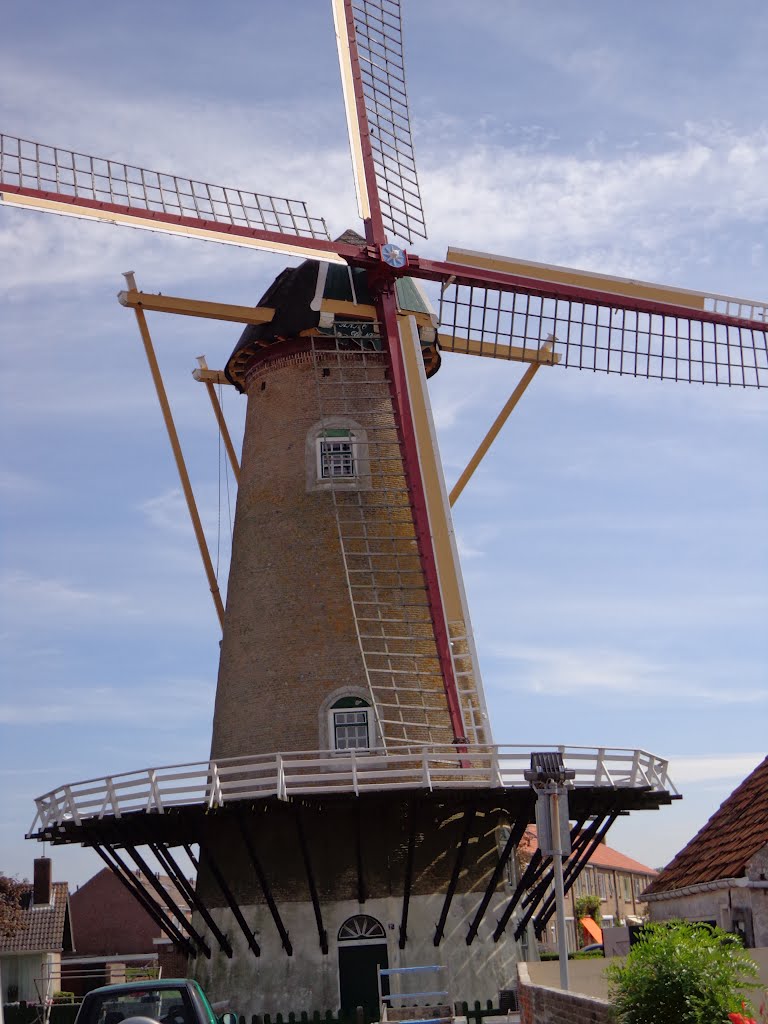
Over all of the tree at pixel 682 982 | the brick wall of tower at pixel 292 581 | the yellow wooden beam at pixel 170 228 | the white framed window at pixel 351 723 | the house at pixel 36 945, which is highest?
the yellow wooden beam at pixel 170 228

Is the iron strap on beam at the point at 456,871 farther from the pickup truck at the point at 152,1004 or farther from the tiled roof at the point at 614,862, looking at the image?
the tiled roof at the point at 614,862

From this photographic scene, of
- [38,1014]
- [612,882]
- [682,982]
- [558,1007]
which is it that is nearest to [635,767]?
[558,1007]

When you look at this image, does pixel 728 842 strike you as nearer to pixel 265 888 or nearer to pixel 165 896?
pixel 265 888

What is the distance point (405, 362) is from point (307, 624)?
14.1 feet

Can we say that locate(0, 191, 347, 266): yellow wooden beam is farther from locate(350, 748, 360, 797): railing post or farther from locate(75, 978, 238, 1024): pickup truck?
locate(75, 978, 238, 1024): pickup truck

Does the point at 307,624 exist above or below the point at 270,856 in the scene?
above

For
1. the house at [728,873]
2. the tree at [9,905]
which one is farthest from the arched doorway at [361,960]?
the tree at [9,905]

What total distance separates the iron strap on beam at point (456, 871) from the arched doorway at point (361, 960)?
2.56 feet

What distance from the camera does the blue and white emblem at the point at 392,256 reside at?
800 inches

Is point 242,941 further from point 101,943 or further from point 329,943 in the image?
point 101,943

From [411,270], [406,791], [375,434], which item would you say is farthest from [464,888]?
[411,270]

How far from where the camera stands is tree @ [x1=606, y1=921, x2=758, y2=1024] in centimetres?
692

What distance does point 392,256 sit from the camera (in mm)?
20375

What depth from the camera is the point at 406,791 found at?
16.9 meters
